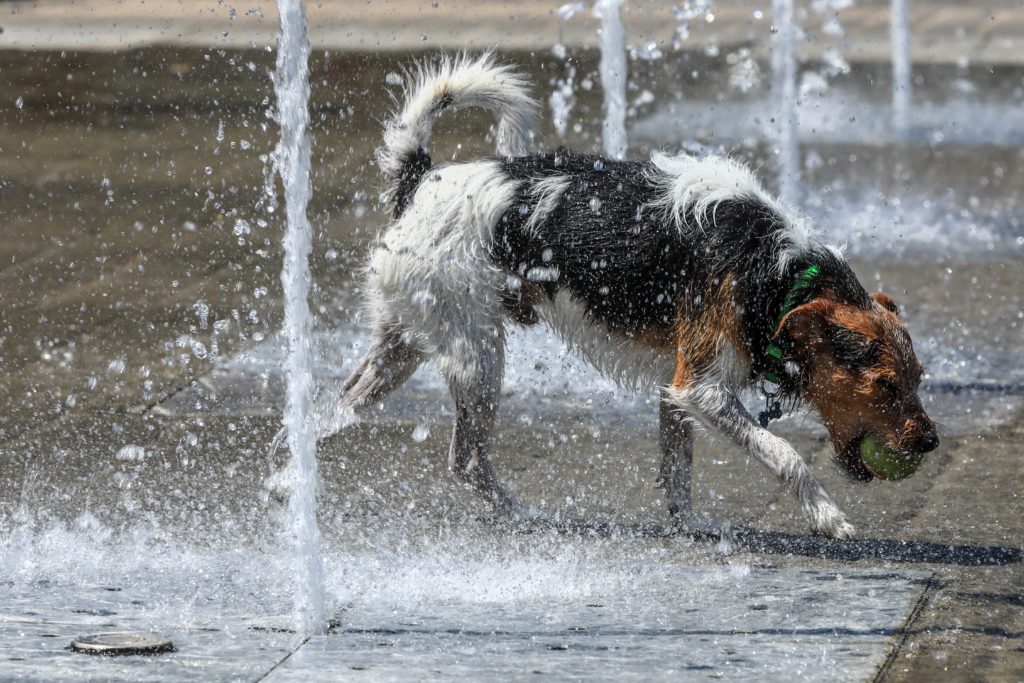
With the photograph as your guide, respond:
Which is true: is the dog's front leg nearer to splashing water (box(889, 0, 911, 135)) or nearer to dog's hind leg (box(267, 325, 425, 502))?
dog's hind leg (box(267, 325, 425, 502))

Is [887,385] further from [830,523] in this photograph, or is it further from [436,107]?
[436,107]

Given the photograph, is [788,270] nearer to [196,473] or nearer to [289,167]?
[289,167]

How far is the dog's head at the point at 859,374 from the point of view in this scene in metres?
4.60

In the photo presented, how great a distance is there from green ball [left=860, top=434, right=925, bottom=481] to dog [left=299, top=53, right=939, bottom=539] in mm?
28

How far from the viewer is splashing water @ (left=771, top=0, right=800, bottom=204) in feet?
37.0

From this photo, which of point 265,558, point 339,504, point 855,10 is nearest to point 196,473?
point 339,504

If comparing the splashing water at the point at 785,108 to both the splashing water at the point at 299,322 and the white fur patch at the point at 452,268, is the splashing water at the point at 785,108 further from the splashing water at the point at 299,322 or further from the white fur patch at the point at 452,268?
the splashing water at the point at 299,322

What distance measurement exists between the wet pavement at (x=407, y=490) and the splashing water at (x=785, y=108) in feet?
1.79

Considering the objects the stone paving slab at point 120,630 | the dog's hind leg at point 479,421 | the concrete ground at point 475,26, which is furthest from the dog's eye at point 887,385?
the concrete ground at point 475,26

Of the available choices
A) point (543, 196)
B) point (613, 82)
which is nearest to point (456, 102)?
point (543, 196)

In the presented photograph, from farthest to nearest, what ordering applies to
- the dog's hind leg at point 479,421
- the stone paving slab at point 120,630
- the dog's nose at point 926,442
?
the dog's hind leg at point 479,421
the dog's nose at point 926,442
the stone paving slab at point 120,630

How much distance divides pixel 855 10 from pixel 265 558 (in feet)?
52.8

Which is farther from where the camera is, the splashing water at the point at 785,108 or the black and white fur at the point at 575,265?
the splashing water at the point at 785,108

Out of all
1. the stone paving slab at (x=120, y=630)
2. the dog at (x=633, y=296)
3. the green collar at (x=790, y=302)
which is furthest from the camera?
the green collar at (x=790, y=302)
